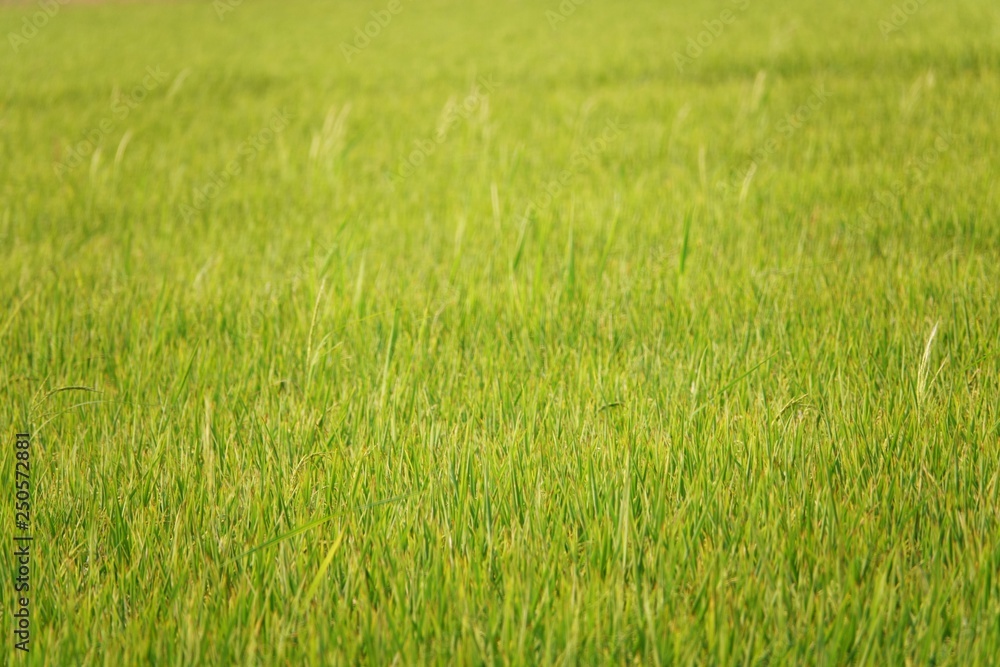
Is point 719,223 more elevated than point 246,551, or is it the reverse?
point 719,223

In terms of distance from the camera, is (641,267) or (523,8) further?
(523,8)

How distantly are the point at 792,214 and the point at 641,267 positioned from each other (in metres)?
0.94

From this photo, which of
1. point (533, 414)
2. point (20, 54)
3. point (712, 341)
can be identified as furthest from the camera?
point (20, 54)

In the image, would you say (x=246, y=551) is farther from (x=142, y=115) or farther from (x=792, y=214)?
(x=142, y=115)

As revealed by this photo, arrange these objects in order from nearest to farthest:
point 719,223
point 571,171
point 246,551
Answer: point 246,551, point 719,223, point 571,171

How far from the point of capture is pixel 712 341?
2.13 metres

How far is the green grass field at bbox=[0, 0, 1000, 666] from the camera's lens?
4.00 feet

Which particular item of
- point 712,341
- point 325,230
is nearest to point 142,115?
point 325,230

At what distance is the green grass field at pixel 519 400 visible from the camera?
122 centimetres

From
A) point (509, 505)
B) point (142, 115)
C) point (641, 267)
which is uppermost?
point (142, 115)

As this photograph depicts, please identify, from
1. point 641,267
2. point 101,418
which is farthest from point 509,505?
point 641,267

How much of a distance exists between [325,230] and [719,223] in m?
1.52

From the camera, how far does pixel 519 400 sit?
1.86m

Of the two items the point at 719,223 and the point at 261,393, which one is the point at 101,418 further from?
the point at 719,223
